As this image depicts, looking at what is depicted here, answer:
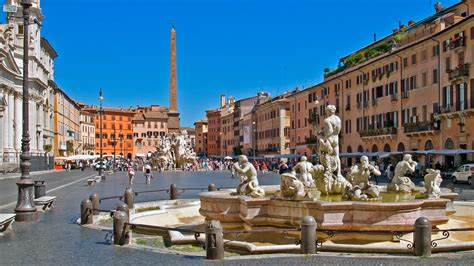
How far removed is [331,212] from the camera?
11.0 metres

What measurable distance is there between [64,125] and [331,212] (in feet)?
288

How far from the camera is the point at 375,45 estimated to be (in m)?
56.4

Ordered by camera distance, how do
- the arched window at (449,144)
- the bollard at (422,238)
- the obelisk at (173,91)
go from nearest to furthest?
the bollard at (422,238), the arched window at (449,144), the obelisk at (173,91)

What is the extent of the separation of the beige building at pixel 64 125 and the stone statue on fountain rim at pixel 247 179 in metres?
76.7

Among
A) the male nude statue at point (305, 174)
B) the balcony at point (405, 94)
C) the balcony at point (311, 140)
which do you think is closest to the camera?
the male nude statue at point (305, 174)

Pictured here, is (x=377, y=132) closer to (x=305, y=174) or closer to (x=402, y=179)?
(x=402, y=179)

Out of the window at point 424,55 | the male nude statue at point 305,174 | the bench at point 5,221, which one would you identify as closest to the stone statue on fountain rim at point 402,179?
the male nude statue at point 305,174

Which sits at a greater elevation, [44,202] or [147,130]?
[147,130]

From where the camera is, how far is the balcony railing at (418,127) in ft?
135

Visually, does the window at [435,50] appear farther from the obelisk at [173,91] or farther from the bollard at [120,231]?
the obelisk at [173,91]

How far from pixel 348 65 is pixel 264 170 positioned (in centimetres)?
1460

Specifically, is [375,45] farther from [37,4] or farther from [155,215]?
[155,215]

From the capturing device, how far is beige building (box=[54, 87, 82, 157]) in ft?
283

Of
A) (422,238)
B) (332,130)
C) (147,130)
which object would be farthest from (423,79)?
(147,130)
